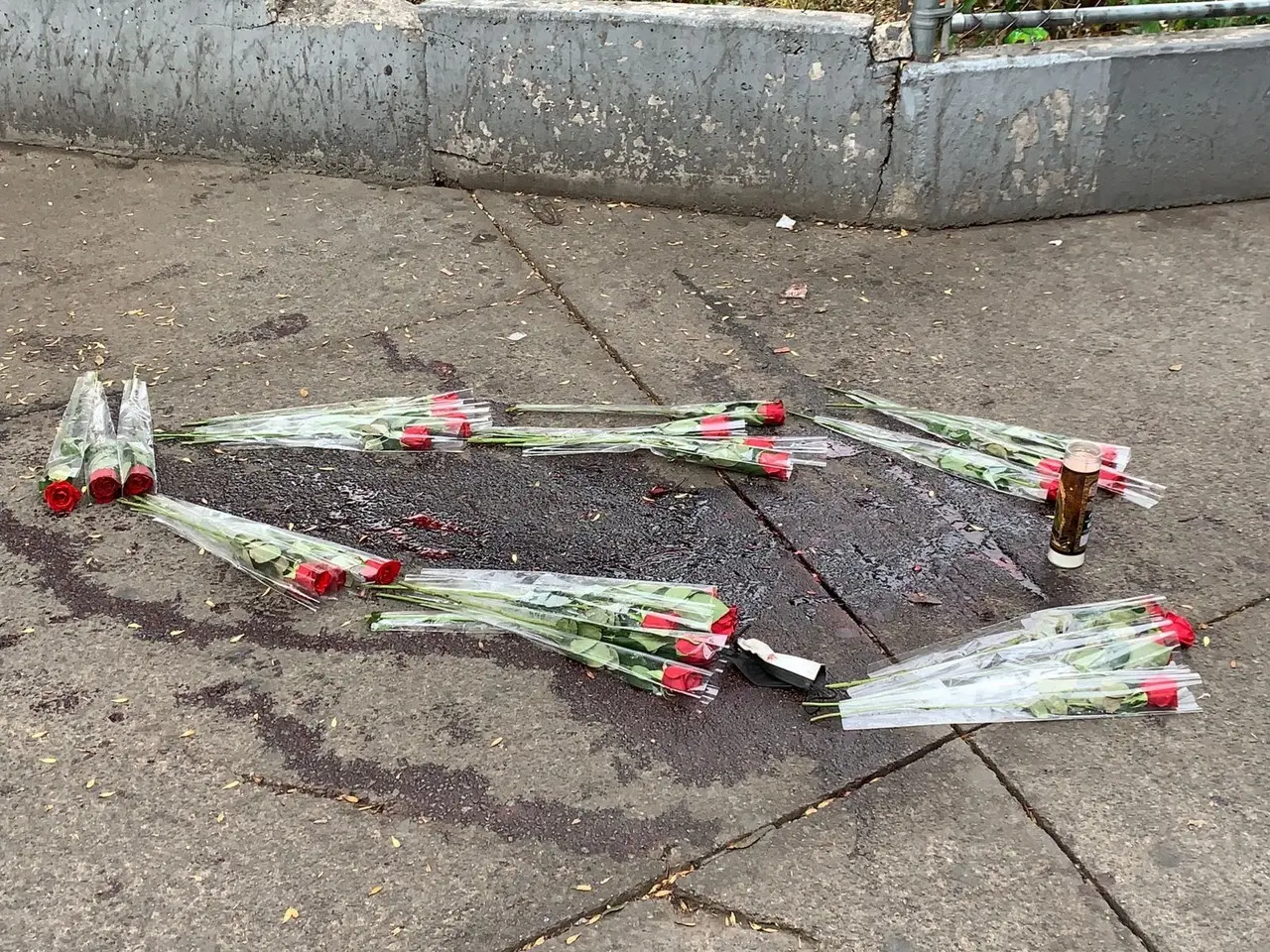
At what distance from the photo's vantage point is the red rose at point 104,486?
11.4 feet

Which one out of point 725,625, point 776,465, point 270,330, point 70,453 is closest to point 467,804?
point 725,625

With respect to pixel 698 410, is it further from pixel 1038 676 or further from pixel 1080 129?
pixel 1080 129

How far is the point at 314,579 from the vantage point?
3.10 meters

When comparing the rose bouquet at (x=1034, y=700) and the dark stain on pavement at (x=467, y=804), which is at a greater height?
the rose bouquet at (x=1034, y=700)

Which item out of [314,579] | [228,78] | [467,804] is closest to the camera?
[467,804]

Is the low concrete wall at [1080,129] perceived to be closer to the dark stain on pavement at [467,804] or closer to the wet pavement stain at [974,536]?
the wet pavement stain at [974,536]

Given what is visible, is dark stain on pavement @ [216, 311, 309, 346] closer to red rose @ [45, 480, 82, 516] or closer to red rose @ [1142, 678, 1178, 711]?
red rose @ [45, 480, 82, 516]

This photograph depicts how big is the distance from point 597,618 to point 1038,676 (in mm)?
1133

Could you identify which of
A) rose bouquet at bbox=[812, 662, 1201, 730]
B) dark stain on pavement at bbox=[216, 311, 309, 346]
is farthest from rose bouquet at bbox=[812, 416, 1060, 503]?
dark stain on pavement at bbox=[216, 311, 309, 346]

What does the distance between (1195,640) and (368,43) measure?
4.33 metres

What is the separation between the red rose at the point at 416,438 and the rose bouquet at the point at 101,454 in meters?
0.88

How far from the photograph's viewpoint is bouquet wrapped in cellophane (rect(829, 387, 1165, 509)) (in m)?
3.47

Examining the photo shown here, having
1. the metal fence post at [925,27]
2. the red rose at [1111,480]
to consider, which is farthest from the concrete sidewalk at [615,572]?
the metal fence post at [925,27]

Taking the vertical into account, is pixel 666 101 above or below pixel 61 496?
above
